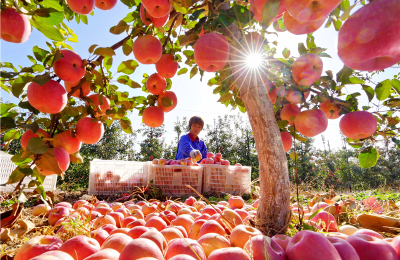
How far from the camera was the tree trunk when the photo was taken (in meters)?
0.97

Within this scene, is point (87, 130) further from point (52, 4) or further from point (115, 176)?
point (115, 176)

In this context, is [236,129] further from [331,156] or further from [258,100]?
[258,100]

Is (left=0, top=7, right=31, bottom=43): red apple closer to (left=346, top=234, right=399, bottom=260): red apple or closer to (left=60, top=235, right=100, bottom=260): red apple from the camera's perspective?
(left=60, top=235, right=100, bottom=260): red apple

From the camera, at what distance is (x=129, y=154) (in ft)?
37.0

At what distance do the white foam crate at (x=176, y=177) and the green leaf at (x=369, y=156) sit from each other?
2331 millimetres

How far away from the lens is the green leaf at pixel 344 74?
3.24 feet

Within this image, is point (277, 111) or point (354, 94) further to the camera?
point (277, 111)

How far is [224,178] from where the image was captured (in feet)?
11.0

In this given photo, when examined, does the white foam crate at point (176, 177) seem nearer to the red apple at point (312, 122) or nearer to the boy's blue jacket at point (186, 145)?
the boy's blue jacket at point (186, 145)

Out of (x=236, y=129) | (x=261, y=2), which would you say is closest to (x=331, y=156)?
(x=236, y=129)

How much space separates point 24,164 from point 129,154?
10.9 meters

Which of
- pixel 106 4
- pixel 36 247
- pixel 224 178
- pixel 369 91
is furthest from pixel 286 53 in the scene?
pixel 224 178

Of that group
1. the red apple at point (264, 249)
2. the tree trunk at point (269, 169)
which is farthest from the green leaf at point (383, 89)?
the red apple at point (264, 249)

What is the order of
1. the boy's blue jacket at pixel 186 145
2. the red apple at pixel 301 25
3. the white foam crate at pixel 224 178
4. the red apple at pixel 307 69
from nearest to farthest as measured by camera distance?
the red apple at pixel 301 25
the red apple at pixel 307 69
the white foam crate at pixel 224 178
the boy's blue jacket at pixel 186 145
